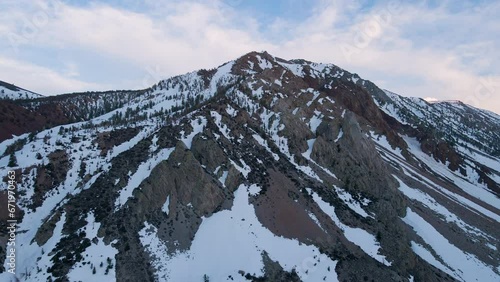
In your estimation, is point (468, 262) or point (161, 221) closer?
point (161, 221)

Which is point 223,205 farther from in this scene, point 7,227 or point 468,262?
point 468,262

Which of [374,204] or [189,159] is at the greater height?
[189,159]

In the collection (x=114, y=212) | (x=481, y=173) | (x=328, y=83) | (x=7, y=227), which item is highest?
(x=328, y=83)

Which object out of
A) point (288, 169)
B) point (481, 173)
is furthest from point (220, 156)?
point (481, 173)

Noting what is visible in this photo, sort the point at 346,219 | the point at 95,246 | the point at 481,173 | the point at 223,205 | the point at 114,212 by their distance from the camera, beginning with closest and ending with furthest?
the point at 95,246 → the point at 114,212 → the point at 223,205 → the point at 346,219 → the point at 481,173

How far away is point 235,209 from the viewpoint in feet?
189

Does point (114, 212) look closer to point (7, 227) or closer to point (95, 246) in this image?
point (95, 246)

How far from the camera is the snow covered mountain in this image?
1868 inches

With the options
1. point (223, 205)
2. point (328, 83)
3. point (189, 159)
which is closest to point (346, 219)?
point (223, 205)

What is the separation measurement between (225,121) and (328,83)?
8371cm

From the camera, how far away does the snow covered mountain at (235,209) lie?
47.4 m

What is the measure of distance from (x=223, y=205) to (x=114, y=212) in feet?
49.2

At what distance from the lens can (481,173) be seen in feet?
480

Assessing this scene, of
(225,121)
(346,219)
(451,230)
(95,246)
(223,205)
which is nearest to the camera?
(95,246)
